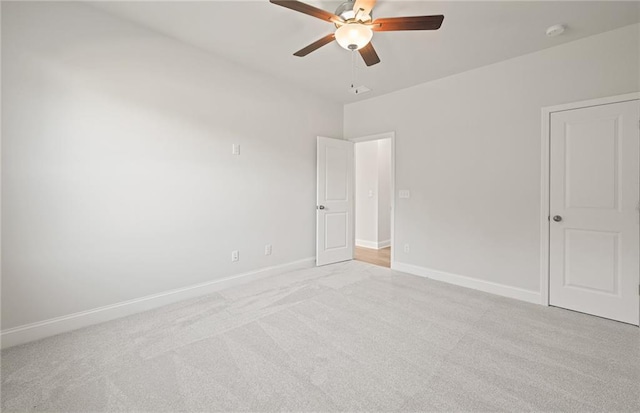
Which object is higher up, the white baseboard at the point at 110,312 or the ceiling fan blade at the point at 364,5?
the ceiling fan blade at the point at 364,5

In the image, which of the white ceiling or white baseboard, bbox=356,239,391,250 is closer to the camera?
the white ceiling

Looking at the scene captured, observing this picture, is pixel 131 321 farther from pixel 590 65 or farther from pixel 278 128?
pixel 590 65

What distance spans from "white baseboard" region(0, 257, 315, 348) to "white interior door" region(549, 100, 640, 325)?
3.50 metres

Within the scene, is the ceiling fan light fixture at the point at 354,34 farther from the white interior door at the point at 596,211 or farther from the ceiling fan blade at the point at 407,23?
the white interior door at the point at 596,211

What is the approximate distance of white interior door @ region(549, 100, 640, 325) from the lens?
251 centimetres

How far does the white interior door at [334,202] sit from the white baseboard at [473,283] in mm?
958

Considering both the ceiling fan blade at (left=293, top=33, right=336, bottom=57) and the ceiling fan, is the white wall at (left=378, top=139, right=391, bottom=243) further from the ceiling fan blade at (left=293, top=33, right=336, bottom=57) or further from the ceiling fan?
the ceiling fan

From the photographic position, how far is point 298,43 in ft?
9.41

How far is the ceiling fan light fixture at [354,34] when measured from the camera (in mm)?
1901

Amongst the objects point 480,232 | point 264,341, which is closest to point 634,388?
point 480,232

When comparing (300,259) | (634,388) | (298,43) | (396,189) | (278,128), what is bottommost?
(634,388)

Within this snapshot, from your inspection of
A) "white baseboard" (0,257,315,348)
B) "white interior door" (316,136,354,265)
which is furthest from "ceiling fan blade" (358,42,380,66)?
"white baseboard" (0,257,315,348)

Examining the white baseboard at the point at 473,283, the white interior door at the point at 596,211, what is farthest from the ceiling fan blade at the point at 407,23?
the white baseboard at the point at 473,283

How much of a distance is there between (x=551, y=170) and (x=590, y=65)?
104cm
